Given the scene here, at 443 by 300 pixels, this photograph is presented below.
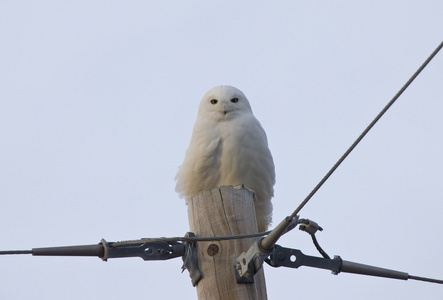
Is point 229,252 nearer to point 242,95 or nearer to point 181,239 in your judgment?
point 181,239

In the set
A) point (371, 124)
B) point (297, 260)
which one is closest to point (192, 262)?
point (297, 260)

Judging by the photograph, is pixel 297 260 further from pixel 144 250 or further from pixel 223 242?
pixel 144 250

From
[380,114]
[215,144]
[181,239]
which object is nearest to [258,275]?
[181,239]

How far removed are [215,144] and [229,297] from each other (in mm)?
1977

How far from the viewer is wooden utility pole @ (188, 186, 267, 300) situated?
→ 12.4 ft

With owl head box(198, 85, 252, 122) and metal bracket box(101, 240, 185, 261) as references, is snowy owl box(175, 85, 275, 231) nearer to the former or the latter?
owl head box(198, 85, 252, 122)

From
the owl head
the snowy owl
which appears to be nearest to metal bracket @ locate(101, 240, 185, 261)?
the snowy owl

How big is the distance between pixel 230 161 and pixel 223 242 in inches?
63.7

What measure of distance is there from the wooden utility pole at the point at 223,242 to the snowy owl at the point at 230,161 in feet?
4.70

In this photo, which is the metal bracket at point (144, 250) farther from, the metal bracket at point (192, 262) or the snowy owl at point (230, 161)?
the snowy owl at point (230, 161)

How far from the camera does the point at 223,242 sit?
388 centimetres

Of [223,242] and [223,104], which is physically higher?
[223,104]

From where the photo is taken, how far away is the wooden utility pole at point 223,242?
12.4 ft

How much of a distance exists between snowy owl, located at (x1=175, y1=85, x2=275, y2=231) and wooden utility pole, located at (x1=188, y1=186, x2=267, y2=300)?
1.43 m
